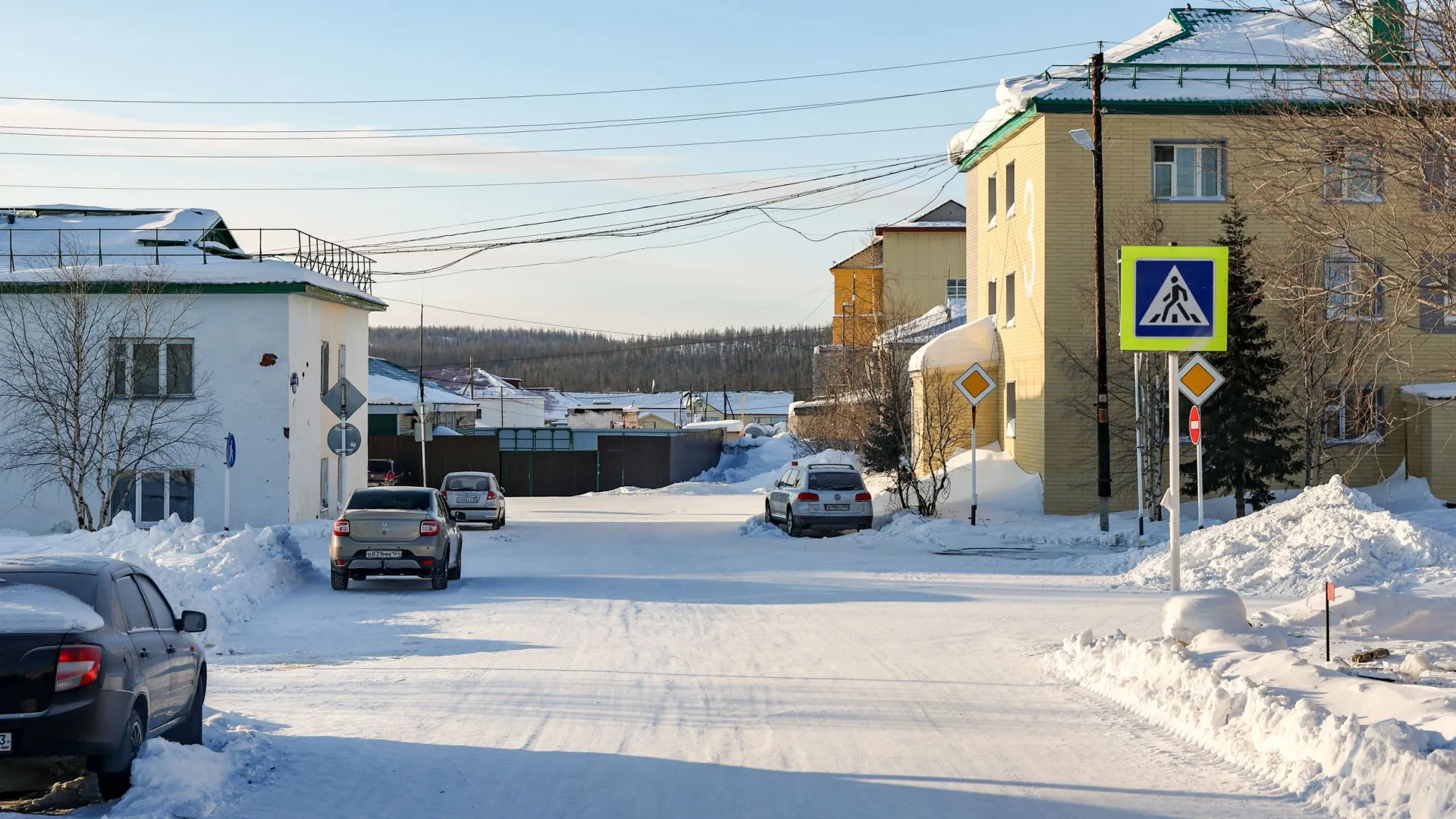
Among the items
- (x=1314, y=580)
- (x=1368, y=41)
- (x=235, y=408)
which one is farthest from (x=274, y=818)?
(x=235, y=408)

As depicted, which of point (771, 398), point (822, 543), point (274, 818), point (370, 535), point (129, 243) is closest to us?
point (274, 818)

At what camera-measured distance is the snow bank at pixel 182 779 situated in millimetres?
7020

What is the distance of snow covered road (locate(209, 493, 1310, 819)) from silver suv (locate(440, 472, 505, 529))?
13.1 metres

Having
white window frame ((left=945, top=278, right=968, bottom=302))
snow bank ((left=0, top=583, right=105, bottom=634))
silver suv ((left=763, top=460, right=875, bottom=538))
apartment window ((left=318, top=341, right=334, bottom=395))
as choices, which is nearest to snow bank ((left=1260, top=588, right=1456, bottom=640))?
snow bank ((left=0, top=583, right=105, bottom=634))

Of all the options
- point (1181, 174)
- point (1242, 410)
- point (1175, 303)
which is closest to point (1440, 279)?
point (1175, 303)

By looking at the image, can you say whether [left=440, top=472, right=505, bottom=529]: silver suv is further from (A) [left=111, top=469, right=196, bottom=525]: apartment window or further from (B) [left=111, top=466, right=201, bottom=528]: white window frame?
(A) [left=111, top=469, right=196, bottom=525]: apartment window

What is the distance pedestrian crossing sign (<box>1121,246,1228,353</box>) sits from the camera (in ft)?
47.1

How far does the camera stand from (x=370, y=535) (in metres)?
19.8

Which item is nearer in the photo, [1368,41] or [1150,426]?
[1368,41]

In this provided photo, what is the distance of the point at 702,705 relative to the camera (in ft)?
34.4

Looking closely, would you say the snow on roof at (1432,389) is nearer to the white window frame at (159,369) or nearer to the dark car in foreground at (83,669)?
the white window frame at (159,369)

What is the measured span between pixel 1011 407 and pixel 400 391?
155ft

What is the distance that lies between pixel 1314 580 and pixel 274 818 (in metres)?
15.1

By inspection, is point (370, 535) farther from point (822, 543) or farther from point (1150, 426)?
point (1150, 426)
